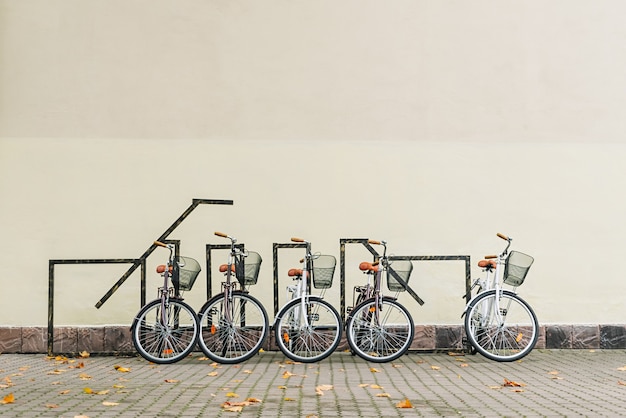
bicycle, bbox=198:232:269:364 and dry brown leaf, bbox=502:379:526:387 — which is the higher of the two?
bicycle, bbox=198:232:269:364

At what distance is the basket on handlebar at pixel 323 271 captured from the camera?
8.77 meters

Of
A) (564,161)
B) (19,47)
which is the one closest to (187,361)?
(19,47)

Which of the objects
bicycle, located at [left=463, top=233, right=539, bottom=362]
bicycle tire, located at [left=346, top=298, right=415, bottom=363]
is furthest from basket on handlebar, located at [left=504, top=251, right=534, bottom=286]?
bicycle tire, located at [left=346, top=298, right=415, bottom=363]

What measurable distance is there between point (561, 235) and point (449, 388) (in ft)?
12.8

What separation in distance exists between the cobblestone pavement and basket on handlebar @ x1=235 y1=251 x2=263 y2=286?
0.77m

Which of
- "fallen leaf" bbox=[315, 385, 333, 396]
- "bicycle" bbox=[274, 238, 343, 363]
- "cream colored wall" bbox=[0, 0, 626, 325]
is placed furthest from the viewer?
"cream colored wall" bbox=[0, 0, 626, 325]

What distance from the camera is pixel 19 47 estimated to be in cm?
981

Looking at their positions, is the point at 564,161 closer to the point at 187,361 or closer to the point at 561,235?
the point at 561,235

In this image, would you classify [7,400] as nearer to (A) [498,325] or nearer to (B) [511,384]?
(B) [511,384]

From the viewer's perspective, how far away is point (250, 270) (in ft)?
28.9

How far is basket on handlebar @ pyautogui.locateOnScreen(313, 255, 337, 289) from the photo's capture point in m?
8.77

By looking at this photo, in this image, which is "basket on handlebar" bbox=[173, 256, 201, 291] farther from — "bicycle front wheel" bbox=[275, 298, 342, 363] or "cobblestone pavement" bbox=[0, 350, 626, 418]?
"bicycle front wheel" bbox=[275, 298, 342, 363]

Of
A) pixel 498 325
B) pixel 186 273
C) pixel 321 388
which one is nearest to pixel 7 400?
pixel 321 388

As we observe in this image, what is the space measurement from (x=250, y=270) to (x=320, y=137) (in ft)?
6.16
